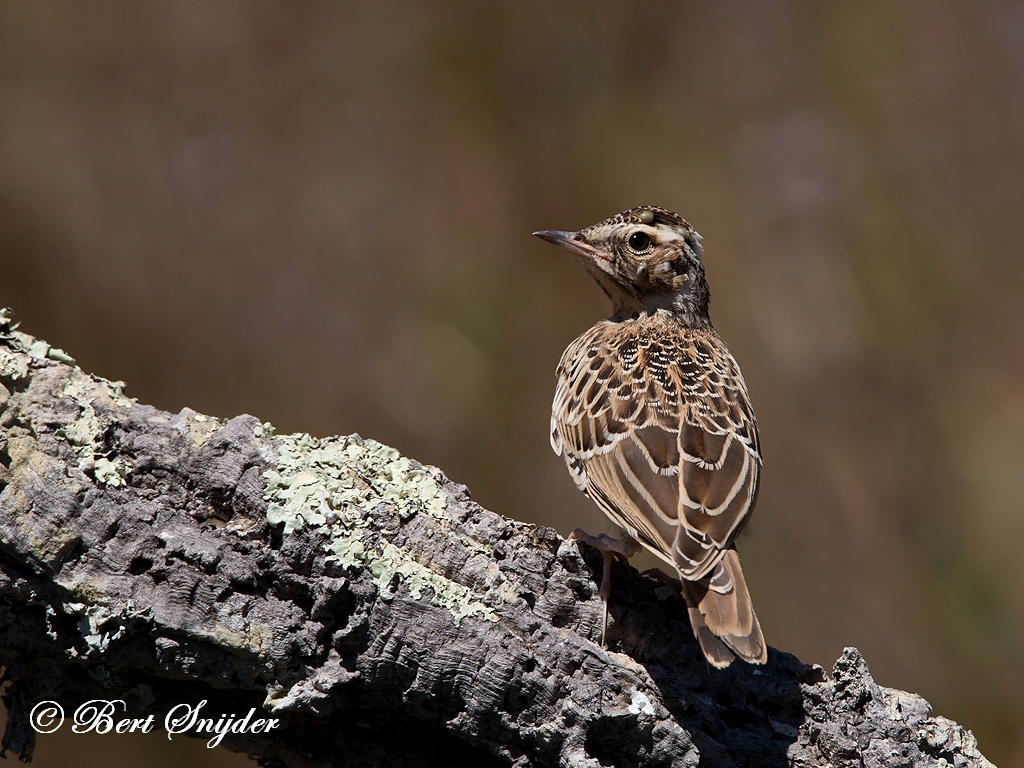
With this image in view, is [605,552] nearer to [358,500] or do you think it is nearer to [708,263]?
[358,500]

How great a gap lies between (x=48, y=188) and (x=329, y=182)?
2.13 metres

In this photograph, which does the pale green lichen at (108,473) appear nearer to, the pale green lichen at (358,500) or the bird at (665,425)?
the pale green lichen at (358,500)

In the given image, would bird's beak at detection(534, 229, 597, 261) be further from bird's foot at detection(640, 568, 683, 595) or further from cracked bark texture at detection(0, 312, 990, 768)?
cracked bark texture at detection(0, 312, 990, 768)

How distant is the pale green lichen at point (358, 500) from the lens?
2.90 m

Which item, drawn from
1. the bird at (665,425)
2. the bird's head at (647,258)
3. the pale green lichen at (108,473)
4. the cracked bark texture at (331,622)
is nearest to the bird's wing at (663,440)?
the bird at (665,425)

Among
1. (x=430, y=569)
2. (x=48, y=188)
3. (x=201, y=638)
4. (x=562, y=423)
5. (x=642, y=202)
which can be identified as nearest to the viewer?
(x=201, y=638)

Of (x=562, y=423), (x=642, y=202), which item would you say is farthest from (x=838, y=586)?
(x=562, y=423)

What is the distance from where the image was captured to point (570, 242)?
5285 millimetres

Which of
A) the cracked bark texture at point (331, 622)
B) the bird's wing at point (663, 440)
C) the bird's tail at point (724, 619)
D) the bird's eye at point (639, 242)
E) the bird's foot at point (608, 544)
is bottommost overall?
the cracked bark texture at point (331, 622)

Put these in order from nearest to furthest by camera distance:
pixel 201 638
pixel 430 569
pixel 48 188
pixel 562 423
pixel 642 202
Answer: pixel 201 638 < pixel 430 569 < pixel 562 423 < pixel 48 188 < pixel 642 202

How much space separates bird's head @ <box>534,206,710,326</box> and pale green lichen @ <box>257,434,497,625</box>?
2.35 metres

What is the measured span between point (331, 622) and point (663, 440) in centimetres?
153

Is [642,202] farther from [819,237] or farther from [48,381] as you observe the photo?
[48,381]

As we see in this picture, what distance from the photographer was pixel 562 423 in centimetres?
427
